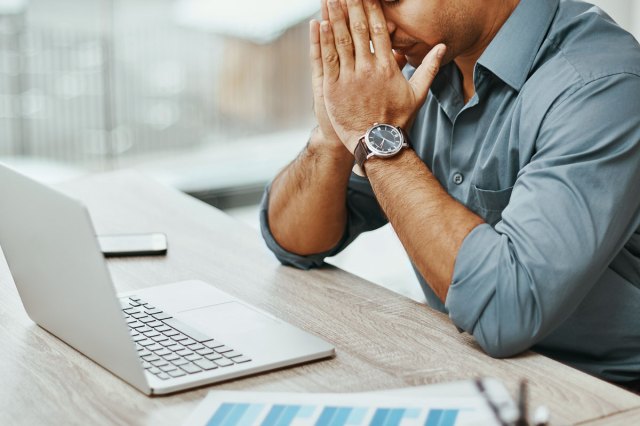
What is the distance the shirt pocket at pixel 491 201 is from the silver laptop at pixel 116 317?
39 centimetres

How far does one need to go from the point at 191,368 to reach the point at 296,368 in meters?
0.12

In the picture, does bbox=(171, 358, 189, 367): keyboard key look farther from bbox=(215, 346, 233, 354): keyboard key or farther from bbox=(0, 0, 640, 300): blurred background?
bbox=(0, 0, 640, 300): blurred background

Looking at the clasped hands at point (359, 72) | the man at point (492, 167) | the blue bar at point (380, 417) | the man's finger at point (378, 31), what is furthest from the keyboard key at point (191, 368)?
the man's finger at point (378, 31)

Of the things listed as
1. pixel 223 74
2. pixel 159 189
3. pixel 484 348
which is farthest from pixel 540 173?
pixel 223 74

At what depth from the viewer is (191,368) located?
3.38 feet

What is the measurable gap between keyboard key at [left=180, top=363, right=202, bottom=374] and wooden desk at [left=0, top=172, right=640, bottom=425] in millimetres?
38

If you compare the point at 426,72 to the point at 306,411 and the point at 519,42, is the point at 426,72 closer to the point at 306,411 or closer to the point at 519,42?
the point at 519,42

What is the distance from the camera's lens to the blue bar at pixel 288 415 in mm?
904

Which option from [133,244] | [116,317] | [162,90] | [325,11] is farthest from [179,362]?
[162,90]

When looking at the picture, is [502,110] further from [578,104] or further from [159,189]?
[159,189]

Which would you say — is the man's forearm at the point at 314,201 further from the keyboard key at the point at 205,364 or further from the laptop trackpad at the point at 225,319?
the keyboard key at the point at 205,364

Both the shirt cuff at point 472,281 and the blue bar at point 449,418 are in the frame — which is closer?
the blue bar at point 449,418

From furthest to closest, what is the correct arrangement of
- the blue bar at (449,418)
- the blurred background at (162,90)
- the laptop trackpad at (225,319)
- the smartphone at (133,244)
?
1. the blurred background at (162,90)
2. the smartphone at (133,244)
3. the laptop trackpad at (225,319)
4. the blue bar at (449,418)

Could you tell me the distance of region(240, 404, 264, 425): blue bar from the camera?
0.91 meters
